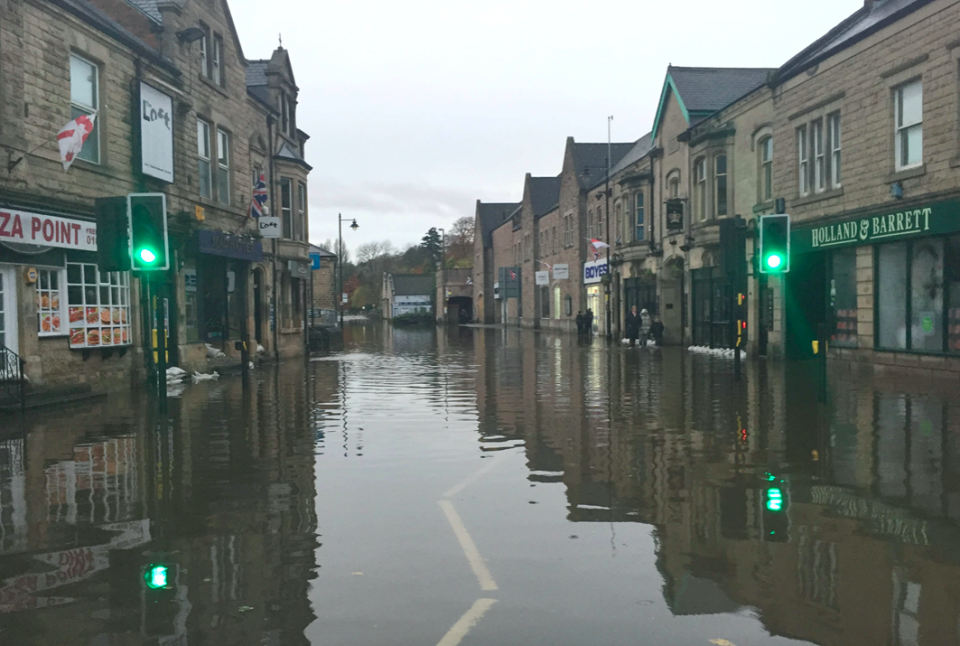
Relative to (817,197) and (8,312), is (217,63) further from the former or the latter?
(817,197)

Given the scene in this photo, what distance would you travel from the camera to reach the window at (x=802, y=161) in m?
24.0

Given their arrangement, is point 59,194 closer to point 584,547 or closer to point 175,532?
point 175,532

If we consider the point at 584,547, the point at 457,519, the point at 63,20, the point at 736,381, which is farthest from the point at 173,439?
the point at 736,381

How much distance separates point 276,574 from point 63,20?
48.6ft

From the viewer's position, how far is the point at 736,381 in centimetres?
1770

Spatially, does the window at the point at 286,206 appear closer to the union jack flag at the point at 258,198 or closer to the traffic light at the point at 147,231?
the union jack flag at the point at 258,198

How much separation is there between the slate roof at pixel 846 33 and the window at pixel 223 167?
52.0 ft

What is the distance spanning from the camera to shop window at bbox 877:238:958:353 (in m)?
18.3

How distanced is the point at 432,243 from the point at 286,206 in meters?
133

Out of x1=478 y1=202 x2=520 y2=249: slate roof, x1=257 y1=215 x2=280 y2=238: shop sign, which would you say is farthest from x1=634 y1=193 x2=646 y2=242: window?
x1=478 y1=202 x2=520 y2=249: slate roof

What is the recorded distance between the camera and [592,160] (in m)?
54.2

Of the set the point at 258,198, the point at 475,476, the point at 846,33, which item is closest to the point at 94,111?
the point at 258,198

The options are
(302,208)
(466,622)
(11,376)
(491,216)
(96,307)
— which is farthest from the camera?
(491,216)

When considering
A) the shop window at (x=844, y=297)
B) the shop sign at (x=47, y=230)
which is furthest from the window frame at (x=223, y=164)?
the shop window at (x=844, y=297)
